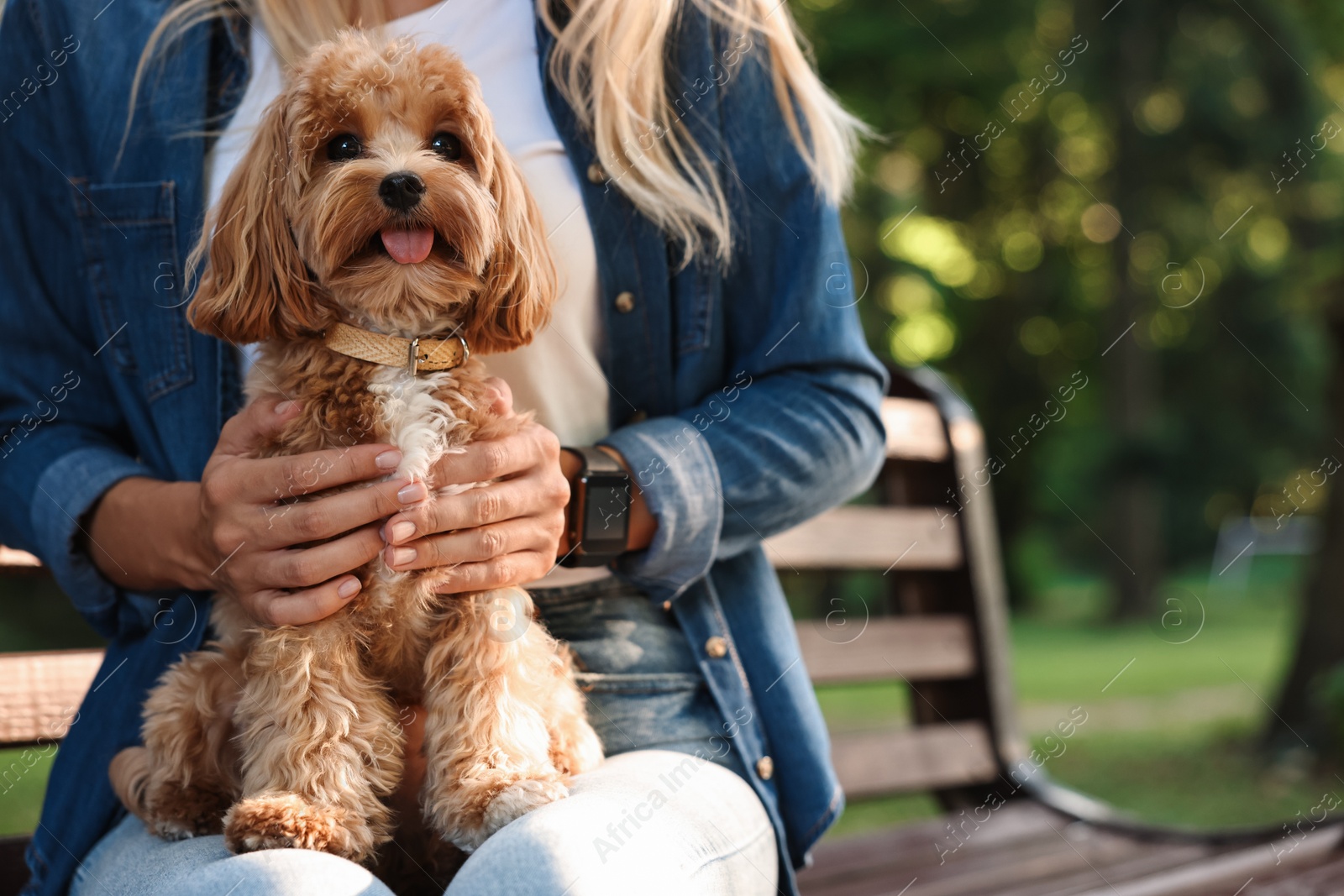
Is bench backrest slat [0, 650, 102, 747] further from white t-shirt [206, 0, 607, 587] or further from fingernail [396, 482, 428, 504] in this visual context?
fingernail [396, 482, 428, 504]

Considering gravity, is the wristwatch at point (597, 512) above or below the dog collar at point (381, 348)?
below

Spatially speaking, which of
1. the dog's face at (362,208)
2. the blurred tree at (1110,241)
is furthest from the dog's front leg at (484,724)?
the blurred tree at (1110,241)

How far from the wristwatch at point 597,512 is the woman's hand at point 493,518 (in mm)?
88

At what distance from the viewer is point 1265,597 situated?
66.3 ft

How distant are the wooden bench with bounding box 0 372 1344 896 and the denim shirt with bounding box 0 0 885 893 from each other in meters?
0.48

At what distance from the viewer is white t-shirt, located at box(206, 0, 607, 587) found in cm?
207

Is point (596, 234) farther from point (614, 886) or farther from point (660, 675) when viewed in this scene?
point (614, 886)

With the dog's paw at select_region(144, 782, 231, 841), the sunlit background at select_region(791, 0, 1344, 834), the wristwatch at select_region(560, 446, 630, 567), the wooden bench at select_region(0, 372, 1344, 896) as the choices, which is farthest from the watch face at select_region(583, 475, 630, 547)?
the sunlit background at select_region(791, 0, 1344, 834)

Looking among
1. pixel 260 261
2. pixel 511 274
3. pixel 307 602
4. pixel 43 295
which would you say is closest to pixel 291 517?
pixel 307 602

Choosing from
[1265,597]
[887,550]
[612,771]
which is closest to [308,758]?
[612,771]

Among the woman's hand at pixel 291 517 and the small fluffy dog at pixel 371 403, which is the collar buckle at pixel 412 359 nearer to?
the small fluffy dog at pixel 371 403

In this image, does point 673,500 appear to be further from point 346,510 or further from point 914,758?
point 914,758

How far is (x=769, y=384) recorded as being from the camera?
85.2 inches

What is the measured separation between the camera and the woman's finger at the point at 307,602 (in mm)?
1603
